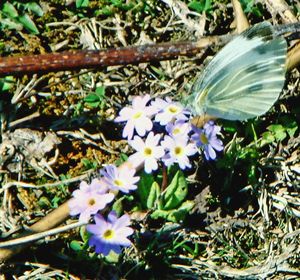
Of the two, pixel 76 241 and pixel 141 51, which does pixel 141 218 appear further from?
pixel 141 51

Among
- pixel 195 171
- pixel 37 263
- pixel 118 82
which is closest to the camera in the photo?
pixel 37 263

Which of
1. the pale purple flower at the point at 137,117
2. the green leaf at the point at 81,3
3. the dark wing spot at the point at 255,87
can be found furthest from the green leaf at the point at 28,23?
the dark wing spot at the point at 255,87

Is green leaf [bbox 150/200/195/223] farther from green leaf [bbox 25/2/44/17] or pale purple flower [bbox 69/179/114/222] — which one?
green leaf [bbox 25/2/44/17]

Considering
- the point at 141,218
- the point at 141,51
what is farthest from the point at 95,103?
the point at 141,218

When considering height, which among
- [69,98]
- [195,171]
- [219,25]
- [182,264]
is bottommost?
[182,264]

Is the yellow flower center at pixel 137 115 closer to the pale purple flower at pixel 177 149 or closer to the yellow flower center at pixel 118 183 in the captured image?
the pale purple flower at pixel 177 149

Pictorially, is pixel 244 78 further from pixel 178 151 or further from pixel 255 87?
pixel 178 151

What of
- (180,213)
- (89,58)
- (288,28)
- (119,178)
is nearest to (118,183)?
(119,178)
